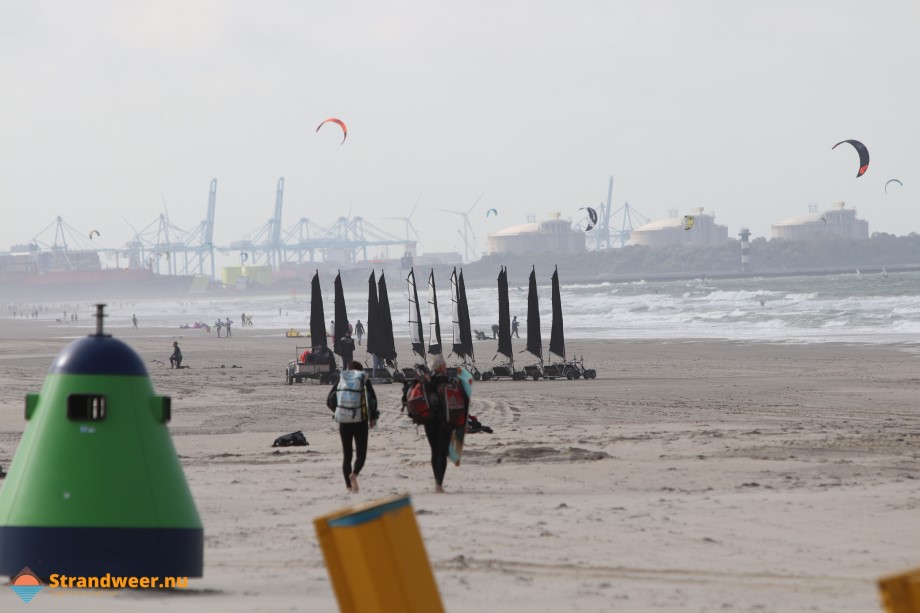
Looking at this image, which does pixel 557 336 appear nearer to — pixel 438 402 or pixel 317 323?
pixel 317 323

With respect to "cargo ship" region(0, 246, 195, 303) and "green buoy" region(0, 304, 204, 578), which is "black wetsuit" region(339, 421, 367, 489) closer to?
"green buoy" region(0, 304, 204, 578)

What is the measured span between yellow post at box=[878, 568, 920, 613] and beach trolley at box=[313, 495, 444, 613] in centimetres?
109

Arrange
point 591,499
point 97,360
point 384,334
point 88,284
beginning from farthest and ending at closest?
1. point 88,284
2. point 384,334
3. point 591,499
4. point 97,360

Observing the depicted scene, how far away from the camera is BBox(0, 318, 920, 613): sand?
16.2 feet

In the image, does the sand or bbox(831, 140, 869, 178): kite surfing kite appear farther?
bbox(831, 140, 869, 178): kite surfing kite

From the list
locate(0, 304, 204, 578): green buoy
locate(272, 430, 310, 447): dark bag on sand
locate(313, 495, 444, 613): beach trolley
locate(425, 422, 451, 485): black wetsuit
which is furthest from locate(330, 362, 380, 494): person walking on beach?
locate(313, 495, 444, 613): beach trolley

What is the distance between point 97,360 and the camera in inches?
175

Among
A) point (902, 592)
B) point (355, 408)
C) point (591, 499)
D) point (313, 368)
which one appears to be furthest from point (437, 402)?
point (313, 368)

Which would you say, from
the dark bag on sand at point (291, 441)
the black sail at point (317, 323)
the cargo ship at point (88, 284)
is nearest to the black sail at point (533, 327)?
the black sail at point (317, 323)

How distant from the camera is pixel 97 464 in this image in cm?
436

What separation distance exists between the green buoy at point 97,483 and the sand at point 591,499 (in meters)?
0.14

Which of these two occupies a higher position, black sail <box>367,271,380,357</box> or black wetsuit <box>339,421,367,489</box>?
black sail <box>367,271,380,357</box>

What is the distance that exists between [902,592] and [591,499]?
214 inches

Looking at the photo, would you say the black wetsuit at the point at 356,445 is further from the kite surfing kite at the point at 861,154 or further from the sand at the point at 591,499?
the kite surfing kite at the point at 861,154
